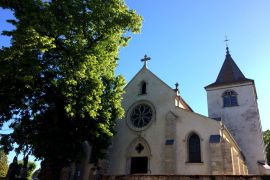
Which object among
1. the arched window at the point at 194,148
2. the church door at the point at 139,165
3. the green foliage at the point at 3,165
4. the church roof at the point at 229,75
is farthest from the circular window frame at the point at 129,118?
the green foliage at the point at 3,165

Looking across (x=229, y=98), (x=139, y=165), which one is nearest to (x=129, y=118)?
(x=139, y=165)

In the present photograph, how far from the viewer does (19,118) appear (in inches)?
609

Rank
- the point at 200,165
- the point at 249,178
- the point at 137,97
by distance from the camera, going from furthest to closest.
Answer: the point at 137,97
the point at 200,165
the point at 249,178

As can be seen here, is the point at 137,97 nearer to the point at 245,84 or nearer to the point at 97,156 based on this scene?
the point at 97,156

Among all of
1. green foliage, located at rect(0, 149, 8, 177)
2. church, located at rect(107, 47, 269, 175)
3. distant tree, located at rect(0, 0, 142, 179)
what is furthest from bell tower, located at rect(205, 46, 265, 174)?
green foliage, located at rect(0, 149, 8, 177)

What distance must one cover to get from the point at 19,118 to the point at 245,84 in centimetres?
2631

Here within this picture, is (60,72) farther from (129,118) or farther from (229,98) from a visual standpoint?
(229,98)

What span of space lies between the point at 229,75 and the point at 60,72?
25.6 meters

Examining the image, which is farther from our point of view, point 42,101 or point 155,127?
point 155,127

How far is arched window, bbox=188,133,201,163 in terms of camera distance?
18.3 metres

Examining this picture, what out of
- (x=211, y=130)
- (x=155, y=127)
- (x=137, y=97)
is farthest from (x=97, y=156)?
(x=211, y=130)

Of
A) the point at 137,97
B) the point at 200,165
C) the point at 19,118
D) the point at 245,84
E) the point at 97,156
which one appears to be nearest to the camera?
the point at 19,118

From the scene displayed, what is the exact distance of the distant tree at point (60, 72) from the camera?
12336 millimetres

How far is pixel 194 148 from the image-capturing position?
18.7 meters
